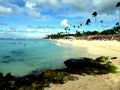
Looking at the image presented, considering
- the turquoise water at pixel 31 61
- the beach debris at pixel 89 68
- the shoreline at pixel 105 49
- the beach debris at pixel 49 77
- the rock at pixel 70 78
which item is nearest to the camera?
the beach debris at pixel 49 77

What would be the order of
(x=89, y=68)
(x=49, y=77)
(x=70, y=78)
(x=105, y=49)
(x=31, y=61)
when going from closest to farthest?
(x=49, y=77)
(x=70, y=78)
(x=89, y=68)
(x=31, y=61)
(x=105, y=49)

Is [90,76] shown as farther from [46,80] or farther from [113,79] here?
[46,80]

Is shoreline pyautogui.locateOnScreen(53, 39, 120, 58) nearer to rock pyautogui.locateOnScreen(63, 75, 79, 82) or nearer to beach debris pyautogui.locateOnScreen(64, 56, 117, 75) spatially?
beach debris pyautogui.locateOnScreen(64, 56, 117, 75)

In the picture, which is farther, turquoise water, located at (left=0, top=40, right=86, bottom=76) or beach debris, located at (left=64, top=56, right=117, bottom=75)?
turquoise water, located at (left=0, top=40, right=86, bottom=76)

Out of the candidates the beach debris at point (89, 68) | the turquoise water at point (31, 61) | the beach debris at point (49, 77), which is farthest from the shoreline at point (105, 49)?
the beach debris at point (49, 77)

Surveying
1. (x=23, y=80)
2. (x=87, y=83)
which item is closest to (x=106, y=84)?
(x=87, y=83)

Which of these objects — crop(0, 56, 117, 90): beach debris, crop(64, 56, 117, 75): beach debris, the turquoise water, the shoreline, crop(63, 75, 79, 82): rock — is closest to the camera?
crop(0, 56, 117, 90): beach debris

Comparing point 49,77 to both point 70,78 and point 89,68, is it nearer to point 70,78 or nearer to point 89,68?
point 70,78

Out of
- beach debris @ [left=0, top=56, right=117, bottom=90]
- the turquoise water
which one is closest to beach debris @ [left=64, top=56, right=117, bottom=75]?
beach debris @ [left=0, top=56, right=117, bottom=90]

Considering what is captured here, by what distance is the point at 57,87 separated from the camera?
47.1 ft

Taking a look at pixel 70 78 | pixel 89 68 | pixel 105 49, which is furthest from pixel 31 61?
pixel 105 49

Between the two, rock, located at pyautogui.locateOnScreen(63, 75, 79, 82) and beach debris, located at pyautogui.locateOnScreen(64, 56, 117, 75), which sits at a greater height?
beach debris, located at pyautogui.locateOnScreen(64, 56, 117, 75)

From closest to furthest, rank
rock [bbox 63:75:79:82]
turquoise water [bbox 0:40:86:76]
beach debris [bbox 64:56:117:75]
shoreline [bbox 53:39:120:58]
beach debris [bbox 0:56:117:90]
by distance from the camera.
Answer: beach debris [bbox 0:56:117:90] < rock [bbox 63:75:79:82] < beach debris [bbox 64:56:117:75] < turquoise water [bbox 0:40:86:76] < shoreline [bbox 53:39:120:58]

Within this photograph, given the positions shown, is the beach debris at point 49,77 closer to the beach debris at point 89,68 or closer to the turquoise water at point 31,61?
the beach debris at point 89,68
